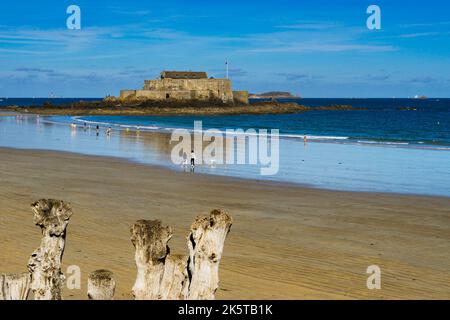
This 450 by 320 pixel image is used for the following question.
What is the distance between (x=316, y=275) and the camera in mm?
10977

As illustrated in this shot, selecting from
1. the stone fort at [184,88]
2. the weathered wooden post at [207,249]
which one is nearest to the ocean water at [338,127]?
the stone fort at [184,88]

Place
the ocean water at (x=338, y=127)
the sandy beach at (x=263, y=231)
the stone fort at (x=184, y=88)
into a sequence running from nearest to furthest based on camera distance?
the sandy beach at (x=263, y=231) → the ocean water at (x=338, y=127) → the stone fort at (x=184, y=88)

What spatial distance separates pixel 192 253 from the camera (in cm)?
690

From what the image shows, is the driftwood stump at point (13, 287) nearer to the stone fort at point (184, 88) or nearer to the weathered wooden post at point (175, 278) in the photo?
the weathered wooden post at point (175, 278)

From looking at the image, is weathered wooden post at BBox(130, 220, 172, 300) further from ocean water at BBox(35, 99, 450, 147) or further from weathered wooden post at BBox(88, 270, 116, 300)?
ocean water at BBox(35, 99, 450, 147)

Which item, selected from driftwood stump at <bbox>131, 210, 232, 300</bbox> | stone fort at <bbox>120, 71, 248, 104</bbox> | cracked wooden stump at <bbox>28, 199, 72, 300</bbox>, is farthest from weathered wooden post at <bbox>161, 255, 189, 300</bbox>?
stone fort at <bbox>120, 71, 248, 104</bbox>

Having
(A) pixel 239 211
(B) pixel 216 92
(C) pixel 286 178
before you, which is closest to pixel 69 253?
(A) pixel 239 211

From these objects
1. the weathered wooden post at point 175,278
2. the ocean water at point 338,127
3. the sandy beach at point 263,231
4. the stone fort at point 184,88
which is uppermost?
the stone fort at point 184,88

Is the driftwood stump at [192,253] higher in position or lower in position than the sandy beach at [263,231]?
higher

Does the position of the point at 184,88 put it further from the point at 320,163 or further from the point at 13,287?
the point at 13,287

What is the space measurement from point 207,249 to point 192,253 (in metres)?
0.30

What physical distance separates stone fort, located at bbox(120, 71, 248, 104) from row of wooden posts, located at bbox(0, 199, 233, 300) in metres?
133

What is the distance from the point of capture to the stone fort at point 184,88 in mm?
141250
